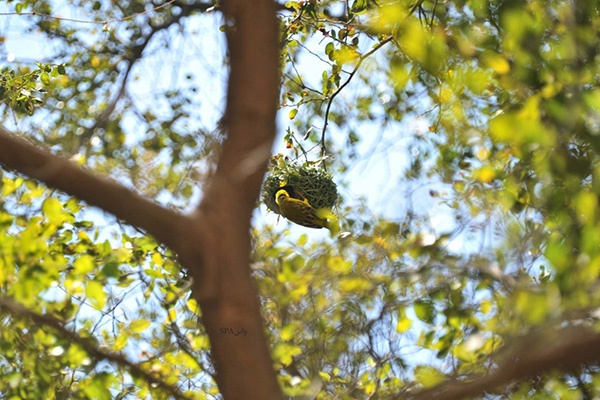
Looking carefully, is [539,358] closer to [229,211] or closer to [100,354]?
[229,211]

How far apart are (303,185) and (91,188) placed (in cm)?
163

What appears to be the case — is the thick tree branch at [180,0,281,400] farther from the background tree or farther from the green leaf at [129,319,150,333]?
the green leaf at [129,319,150,333]

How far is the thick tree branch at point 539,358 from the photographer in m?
1.06

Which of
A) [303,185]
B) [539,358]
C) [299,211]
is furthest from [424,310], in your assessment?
[303,185]

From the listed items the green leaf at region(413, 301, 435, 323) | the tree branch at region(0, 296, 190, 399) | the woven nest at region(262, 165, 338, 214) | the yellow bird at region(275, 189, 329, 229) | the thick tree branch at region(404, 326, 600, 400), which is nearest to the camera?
the thick tree branch at region(404, 326, 600, 400)

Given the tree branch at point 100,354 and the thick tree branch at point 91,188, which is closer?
the thick tree branch at point 91,188

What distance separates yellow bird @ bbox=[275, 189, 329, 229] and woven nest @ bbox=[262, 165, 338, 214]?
94 mm

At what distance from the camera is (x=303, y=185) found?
8.85 feet

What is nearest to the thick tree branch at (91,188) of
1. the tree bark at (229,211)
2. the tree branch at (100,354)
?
the tree bark at (229,211)

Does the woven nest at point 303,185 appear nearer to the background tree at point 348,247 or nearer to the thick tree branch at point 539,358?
the background tree at point 348,247

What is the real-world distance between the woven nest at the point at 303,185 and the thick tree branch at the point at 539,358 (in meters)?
1.51

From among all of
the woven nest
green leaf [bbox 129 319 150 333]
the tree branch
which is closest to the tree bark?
the tree branch

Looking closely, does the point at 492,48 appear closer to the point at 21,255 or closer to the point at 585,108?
the point at 585,108

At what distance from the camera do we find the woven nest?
8.84ft
